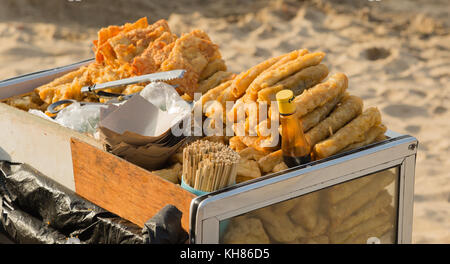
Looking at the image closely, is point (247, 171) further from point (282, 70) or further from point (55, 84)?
point (55, 84)

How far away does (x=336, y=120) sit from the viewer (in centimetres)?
209

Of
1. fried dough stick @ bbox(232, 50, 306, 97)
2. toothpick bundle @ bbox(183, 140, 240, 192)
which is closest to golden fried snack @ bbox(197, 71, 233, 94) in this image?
fried dough stick @ bbox(232, 50, 306, 97)

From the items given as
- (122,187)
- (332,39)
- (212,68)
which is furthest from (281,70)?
(332,39)

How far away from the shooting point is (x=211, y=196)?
5.67 feet

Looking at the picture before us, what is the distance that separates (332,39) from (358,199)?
456 centimetres

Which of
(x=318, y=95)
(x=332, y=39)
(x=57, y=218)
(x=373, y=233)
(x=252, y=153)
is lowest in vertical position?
(x=332, y=39)

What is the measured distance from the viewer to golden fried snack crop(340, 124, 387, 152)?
6.79 ft

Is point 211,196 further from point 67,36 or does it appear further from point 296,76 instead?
point 67,36

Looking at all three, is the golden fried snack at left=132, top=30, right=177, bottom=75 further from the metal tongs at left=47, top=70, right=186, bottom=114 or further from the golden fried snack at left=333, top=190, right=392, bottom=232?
the golden fried snack at left=333, top=190, right=392, bottom=232

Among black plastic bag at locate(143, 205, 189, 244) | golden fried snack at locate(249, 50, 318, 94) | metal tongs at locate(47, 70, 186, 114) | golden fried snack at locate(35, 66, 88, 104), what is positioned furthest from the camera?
golden fried snack at locate(35, 66, 88, 104)

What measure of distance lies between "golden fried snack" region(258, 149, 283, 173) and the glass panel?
165 millimetres

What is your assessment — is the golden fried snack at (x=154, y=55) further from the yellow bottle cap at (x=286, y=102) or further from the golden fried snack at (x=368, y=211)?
the golden fried snack at (x=368, y=211)

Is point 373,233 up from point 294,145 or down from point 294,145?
down
